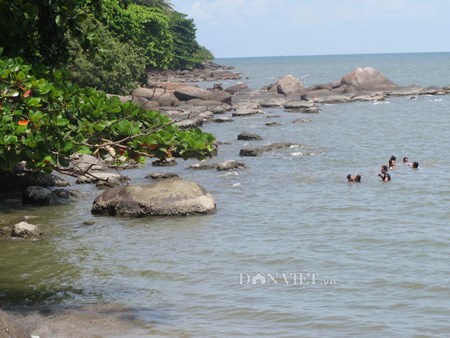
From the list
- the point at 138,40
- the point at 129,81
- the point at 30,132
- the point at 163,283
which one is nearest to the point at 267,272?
the point at 163,283

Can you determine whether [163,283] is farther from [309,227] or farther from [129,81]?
[129,81]

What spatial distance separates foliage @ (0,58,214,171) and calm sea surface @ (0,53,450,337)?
2.36 meters

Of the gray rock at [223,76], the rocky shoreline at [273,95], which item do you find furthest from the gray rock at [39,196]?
the gray rock at [223,76]

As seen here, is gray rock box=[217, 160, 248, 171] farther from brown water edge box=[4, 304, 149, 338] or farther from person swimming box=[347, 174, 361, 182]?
brown water edge box=[4, 304, 149, 338]

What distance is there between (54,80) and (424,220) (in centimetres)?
997

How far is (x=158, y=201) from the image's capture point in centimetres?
1834

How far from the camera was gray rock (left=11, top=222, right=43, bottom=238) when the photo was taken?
1655cm

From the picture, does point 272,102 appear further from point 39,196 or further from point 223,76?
point 223,76

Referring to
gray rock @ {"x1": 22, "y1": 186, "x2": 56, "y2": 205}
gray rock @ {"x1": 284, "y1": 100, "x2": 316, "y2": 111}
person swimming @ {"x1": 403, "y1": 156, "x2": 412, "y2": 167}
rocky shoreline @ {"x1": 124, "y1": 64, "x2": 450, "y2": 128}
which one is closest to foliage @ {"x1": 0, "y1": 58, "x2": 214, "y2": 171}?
gray rock @ {"x1": 22, "y1": 186, "x2": 56, "y2": 205}

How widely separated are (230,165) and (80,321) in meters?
15.8

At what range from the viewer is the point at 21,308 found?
38.0 feet

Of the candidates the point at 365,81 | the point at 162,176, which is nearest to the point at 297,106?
the point at 365,81

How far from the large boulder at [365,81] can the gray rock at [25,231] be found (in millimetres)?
48565

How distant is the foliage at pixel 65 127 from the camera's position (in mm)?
10398
